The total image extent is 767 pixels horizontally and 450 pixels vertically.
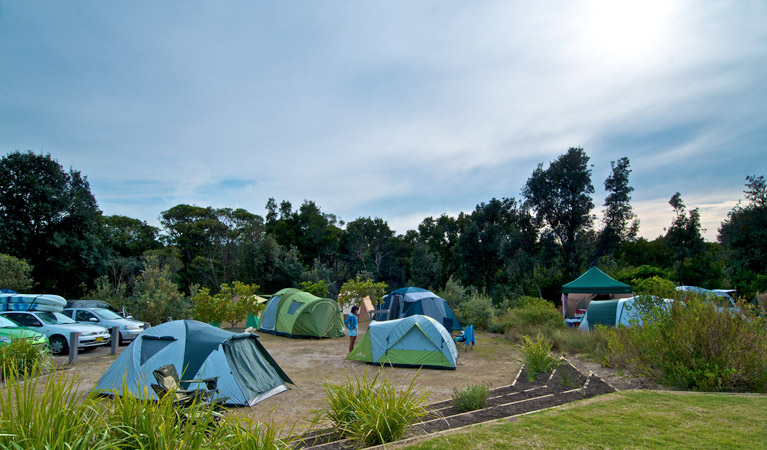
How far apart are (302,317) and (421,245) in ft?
66.4

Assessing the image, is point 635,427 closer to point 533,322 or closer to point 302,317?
point 533,322

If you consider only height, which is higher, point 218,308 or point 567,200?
point 567,200

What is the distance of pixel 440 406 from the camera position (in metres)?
6.82

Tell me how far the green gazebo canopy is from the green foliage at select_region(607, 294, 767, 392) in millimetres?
10585

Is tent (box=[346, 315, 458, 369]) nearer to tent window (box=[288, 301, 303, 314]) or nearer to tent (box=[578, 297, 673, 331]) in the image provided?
tent (box=[578, 297, 673, 331])

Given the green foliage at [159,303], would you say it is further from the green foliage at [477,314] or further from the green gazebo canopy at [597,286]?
the green gazebo canopy at [597,286]

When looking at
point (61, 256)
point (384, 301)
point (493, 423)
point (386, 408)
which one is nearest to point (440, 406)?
point (493, 423)

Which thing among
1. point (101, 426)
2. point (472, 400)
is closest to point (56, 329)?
point (101, 426)

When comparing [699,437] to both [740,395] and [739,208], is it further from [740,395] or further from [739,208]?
[739,208]

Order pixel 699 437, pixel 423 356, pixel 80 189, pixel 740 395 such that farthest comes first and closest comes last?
pixel 80 189 → pixel 423 356 → pixel 740 395 → pixel 699 437

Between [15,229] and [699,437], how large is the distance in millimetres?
32220

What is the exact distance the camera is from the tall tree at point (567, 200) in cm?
2800

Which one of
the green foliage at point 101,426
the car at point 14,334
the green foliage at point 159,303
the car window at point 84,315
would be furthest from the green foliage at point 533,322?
the car window at point 84,315

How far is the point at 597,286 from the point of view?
720 inches
